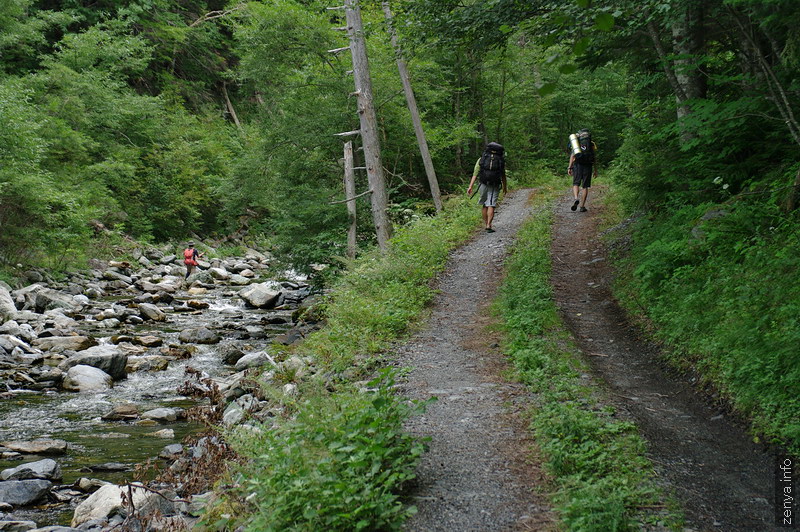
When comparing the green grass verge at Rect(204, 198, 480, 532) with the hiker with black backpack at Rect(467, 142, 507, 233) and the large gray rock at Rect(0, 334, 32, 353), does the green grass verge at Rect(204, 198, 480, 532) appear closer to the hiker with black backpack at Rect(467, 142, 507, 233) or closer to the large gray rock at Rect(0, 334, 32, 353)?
the hiker with black backpack at Rect(467, 142, 507, 233)

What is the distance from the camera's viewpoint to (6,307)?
1343 cm

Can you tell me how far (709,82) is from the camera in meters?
8.18

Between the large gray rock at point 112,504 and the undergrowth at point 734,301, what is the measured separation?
5084mm

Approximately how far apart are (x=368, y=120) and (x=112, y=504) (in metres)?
10.2

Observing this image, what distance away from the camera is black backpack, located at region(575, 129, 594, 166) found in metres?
14.1

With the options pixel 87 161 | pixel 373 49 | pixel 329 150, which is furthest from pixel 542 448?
pixel 87 161

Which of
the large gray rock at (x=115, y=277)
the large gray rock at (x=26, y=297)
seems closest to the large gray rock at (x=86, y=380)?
the large gray rock at (x=26, y=297)

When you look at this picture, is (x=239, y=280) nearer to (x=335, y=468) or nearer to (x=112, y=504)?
(x=112, y=504)

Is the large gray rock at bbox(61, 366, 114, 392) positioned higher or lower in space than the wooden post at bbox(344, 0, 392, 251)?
lower

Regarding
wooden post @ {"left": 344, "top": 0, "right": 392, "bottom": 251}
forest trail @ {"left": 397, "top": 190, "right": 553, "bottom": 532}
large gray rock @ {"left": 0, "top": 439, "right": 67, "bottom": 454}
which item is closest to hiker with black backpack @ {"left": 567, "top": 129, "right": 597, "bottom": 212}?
wooden post @ {"left": 344, "top": 0, "right": 392, "bottom": 251}

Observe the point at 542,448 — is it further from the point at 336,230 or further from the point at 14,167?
the point at 14,167

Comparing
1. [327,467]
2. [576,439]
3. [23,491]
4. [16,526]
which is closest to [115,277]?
[23,491]

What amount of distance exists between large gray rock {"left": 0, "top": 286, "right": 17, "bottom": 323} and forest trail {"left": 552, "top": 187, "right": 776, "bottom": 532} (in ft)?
40.3

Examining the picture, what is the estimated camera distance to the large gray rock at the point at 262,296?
17.7 metres
